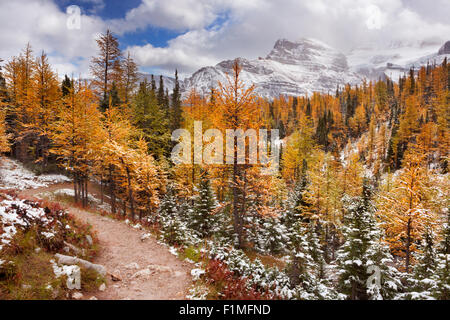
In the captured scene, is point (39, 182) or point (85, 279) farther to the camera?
point (39, 182)

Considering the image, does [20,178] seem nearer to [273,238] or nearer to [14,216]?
[14,216]

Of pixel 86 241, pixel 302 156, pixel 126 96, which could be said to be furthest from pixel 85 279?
pixel 302 156

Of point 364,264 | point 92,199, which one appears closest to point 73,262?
point 364,264

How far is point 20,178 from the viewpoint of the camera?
77.7 feet

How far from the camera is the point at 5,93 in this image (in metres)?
31.3

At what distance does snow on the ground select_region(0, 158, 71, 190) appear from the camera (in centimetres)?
2180

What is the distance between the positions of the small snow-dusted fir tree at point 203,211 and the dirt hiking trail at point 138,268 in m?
6.55

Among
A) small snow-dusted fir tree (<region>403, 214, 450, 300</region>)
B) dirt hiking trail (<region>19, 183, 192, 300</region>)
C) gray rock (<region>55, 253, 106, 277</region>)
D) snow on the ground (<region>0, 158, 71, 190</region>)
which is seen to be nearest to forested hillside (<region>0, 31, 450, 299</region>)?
small snow-dusted fir tree (<region>403, 214, 450, 300</region>)

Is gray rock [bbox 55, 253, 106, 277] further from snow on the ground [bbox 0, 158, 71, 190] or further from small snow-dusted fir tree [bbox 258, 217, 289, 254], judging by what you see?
snow on the ground [bbox 0, 158, 71, 190]

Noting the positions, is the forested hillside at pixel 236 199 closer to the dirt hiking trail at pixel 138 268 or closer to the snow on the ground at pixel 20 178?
the dirt hiking trail at pixel 138 268

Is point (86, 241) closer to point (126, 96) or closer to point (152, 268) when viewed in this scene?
point (152, 268)

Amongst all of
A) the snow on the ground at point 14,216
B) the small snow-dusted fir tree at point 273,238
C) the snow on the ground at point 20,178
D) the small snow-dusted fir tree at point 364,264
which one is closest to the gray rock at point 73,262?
the snow on the ground at point 14,216

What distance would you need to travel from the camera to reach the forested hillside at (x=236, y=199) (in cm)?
1063
